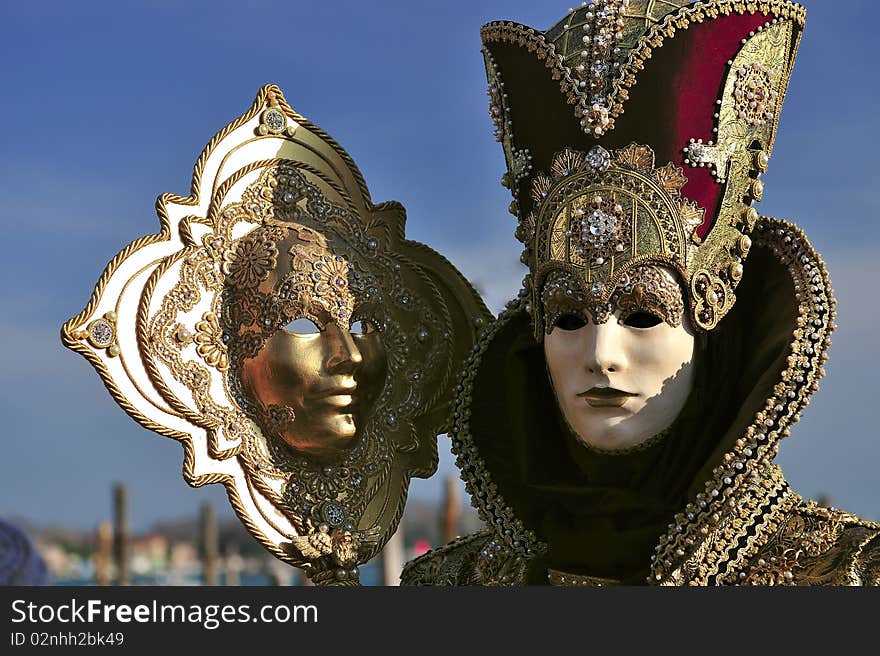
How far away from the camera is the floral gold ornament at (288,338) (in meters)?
4.27

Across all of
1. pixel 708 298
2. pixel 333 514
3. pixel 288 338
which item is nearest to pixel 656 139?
pixel 708 298

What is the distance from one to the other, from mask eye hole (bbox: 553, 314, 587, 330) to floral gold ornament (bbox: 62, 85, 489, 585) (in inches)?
32.9

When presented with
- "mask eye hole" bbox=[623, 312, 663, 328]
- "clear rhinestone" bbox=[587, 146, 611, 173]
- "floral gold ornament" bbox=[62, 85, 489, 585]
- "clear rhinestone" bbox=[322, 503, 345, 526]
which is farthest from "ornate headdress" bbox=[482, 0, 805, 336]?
"clear rhinestone" bbox=[322, 503, 345, 526]

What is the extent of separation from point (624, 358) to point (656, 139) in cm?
64

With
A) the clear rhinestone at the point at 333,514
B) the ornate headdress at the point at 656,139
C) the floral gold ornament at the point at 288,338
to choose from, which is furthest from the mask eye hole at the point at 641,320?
the clear rhinestone at the point at 333,514

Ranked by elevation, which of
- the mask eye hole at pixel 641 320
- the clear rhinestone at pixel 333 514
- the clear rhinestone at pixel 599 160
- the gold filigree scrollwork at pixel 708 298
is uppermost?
the clear rhinestone at pixel 599 160

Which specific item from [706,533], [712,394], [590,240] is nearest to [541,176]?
[590,240]

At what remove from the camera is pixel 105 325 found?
4.14 metres

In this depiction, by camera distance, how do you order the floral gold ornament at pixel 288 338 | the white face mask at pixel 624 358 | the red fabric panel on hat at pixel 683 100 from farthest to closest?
the floral gold ornament at pixel 288 338
the red fabric panel on hat at pixel 683 100
the white face mask at pixel 624 358

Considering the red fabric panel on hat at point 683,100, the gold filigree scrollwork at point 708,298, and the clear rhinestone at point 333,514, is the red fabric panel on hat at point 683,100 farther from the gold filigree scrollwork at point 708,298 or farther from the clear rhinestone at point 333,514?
the clear rhinestone at point 333,514

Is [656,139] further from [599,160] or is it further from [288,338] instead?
[288,338]

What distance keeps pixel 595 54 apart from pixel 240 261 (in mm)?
1323

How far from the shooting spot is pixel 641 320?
3875 mm

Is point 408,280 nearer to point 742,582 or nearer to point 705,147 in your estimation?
point 705,147
